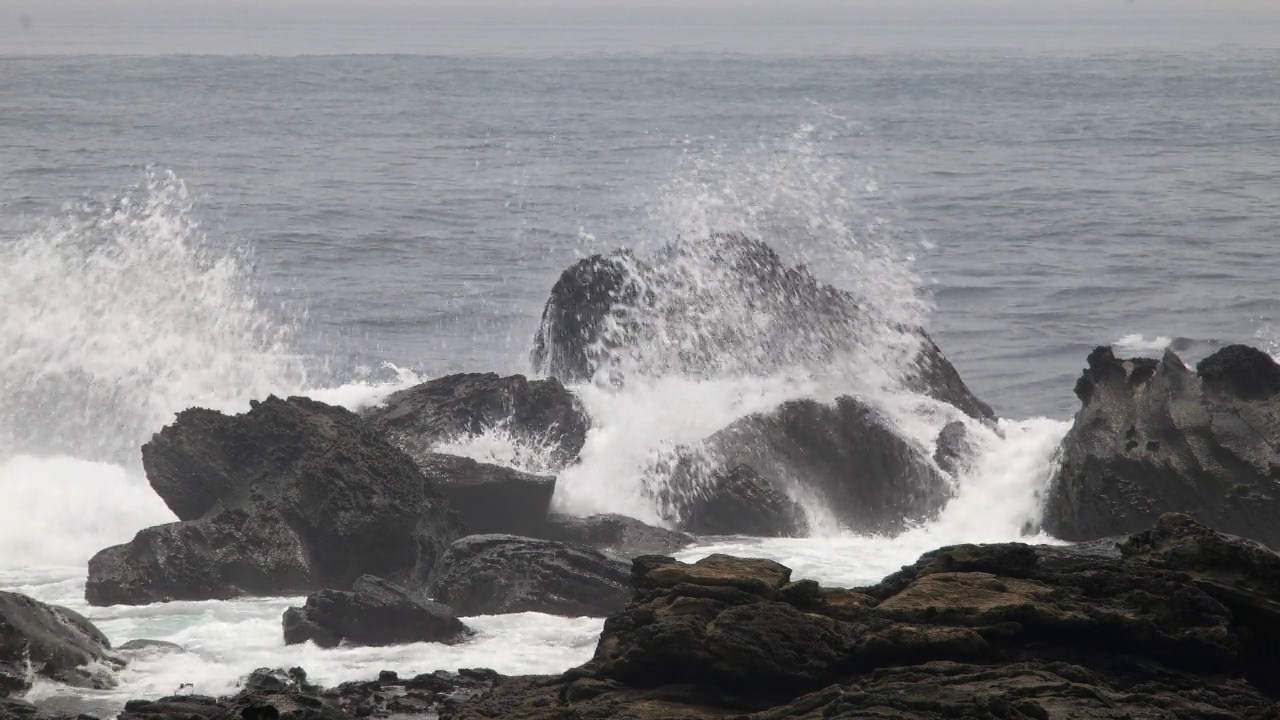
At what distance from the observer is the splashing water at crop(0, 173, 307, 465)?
22.0m

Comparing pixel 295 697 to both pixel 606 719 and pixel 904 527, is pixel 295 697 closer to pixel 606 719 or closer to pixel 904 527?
pixel 606 719

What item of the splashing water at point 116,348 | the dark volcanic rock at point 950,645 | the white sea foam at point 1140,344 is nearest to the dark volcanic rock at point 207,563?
the dark volcanic rock at point 950,645

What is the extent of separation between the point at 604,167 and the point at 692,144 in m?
5.24

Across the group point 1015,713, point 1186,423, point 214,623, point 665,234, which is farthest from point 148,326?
point 1015,713

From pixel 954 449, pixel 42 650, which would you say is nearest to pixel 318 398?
pixel 954 449

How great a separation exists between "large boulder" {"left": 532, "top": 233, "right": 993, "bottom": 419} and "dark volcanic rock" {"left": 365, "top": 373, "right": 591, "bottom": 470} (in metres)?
1.56

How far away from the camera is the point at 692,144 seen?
187 ft

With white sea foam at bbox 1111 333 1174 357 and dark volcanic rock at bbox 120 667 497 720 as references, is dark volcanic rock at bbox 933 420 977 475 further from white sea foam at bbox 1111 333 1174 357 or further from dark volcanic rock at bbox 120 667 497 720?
white sea foam at bbox 1111 333 1174 357

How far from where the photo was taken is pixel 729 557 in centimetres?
1155

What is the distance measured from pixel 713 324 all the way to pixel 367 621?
8.87m

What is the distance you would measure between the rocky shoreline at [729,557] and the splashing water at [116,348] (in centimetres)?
468

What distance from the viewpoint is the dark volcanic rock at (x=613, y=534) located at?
1684 centimetres

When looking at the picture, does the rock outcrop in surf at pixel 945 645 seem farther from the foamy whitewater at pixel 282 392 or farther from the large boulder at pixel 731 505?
the large boulder at pixel 731 505

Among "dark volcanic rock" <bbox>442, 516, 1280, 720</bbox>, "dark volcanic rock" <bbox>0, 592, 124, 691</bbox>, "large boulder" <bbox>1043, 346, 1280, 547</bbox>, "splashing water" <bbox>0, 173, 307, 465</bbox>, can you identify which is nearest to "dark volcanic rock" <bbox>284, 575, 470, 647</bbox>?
"dark volcanic rock" <bbox>0, 592, 124, 691</bbox>
